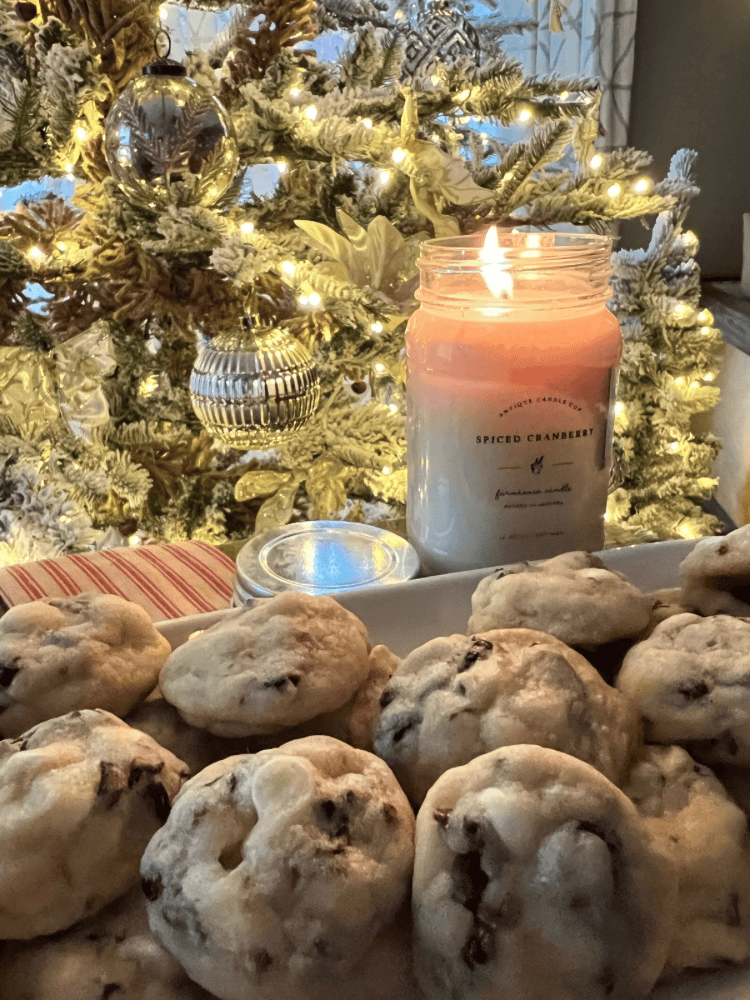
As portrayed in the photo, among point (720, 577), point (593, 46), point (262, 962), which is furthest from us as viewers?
point (593, 46)

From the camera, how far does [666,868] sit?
0.36 meters

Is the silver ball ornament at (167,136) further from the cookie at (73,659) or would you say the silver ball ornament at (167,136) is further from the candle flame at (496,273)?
the cookie at (73,659)

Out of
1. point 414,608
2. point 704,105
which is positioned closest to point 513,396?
point 414,608

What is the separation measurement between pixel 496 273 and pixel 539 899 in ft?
1.82

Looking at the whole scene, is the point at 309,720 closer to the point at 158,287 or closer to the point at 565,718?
the point at 565,718

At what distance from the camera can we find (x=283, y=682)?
1.48ft

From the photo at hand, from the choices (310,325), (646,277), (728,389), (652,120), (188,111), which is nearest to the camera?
(188,111)

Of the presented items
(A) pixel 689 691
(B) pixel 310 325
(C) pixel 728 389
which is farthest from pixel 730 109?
(A) pixel 689 691

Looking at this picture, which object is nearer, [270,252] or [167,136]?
[167,136]

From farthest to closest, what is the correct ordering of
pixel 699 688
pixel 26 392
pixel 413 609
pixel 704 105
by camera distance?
pixel 704 105
pixel 26 392
pixel 413 609
pixel 699 688

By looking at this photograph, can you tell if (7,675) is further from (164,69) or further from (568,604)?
(164,69)

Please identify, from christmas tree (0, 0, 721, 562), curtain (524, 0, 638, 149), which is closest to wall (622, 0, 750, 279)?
curtain (524, 0, 638, 149)

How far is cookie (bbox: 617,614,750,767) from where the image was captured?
434 mm

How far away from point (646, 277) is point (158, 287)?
0.92 metres
